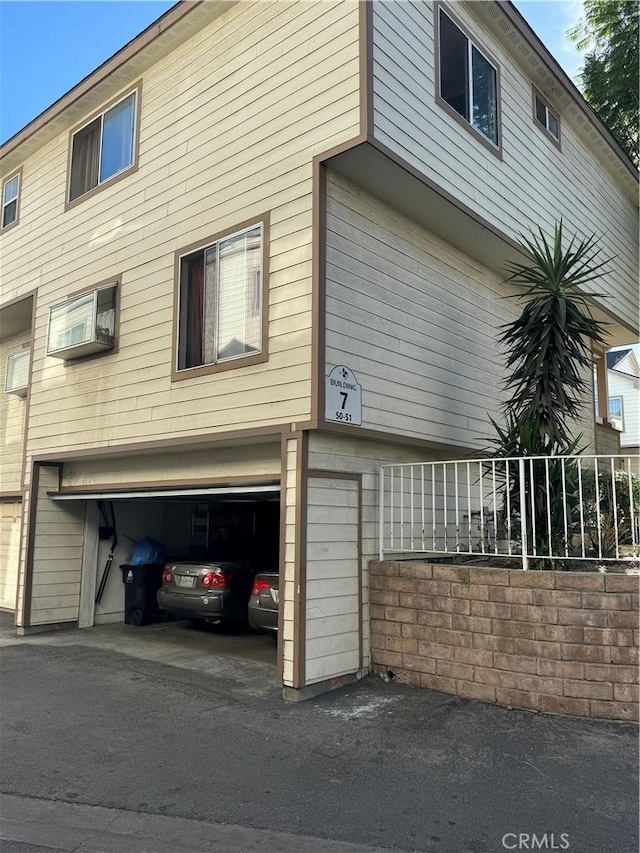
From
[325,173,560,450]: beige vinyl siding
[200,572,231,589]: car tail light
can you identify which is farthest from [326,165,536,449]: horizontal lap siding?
[200,572,231,589]: car tail light

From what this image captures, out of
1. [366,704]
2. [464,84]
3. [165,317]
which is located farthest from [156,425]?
[464,84]

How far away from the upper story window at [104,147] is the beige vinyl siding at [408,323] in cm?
385

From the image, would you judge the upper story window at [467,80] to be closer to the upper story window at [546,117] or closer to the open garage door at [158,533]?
the upper story window at [546,117]

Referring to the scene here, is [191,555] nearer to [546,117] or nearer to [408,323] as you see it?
[408,323]

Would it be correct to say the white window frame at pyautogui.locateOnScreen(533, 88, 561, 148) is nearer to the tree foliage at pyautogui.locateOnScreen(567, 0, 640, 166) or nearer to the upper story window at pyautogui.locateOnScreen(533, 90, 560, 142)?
the upper story window at pyautogui.locateOnScreen(533, 90, 560, 142)

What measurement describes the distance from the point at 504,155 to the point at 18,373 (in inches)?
341

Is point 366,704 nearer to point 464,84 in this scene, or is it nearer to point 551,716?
point 551,716

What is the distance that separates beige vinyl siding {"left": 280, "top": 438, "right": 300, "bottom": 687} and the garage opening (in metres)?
0.65

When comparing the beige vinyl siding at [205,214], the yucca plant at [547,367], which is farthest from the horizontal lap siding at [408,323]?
the yucca plant at [547,367]

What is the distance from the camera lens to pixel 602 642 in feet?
17.0

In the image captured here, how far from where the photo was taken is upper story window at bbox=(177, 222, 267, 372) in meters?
6.78

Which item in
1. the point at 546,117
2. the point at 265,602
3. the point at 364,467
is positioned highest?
the point at 546,117

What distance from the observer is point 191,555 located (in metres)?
9.69

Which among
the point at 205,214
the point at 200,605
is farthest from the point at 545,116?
the point at 200,605
